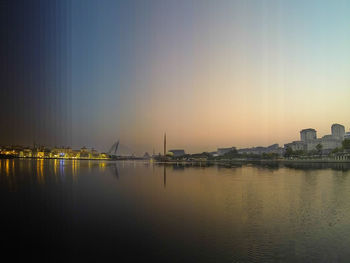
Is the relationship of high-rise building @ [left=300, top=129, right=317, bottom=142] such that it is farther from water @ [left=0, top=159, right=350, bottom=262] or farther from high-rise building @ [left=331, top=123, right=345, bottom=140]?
water @ [left=0, top=159, right=350, bottom=262]

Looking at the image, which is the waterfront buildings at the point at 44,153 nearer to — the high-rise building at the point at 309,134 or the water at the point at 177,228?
the high-rise building at the point at 309,134

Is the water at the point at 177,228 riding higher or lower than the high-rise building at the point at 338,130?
lower

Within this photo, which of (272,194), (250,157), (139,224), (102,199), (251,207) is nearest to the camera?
(139,224)

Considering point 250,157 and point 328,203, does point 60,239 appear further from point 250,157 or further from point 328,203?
point 250,157

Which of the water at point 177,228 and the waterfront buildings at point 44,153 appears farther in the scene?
the waterfront buildings at point 44,153

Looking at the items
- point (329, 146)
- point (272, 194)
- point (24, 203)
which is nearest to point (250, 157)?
point (329, 146)

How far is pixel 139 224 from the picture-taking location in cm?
1074

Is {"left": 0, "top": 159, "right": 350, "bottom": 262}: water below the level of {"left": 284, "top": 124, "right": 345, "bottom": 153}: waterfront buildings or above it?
below

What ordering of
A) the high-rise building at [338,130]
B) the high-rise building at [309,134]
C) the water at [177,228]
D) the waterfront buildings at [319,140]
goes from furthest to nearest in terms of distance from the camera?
1. the high-rise building at [309,134]
2. the high-rise building at [338,130]
3. the waterfront buildings at [319,140]
4. the water at [177,228]

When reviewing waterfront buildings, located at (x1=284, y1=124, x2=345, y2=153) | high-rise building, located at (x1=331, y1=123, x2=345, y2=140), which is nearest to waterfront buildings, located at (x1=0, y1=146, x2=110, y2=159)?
waterfront buildings, located at (x1=284, y1=124, x2=345, y2=153)

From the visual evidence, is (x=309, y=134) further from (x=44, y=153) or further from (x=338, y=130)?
(x=44, y=153)

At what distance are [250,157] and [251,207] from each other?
121 metres

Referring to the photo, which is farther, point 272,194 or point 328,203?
point 272,194

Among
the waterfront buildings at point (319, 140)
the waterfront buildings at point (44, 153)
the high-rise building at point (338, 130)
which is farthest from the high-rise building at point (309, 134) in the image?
the waterfront buildings at point (44, 153)
